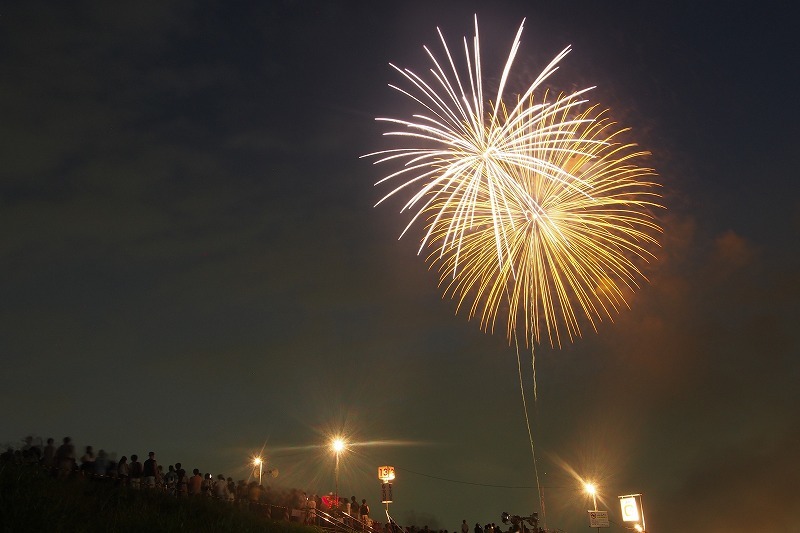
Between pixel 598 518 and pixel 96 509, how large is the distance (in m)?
27.3

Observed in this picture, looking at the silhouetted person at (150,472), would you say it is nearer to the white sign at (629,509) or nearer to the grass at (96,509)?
the grass at (96,509)

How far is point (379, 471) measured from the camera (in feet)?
151

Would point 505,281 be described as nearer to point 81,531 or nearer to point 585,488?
point 81,531

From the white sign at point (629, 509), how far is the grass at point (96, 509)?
22.4 meters

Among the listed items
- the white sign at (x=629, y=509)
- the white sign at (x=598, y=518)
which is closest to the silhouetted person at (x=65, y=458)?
the white sign at (x=598, y=518)

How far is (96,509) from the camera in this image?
932 inches

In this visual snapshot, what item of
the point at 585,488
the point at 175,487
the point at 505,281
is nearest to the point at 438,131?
the point at 505,281

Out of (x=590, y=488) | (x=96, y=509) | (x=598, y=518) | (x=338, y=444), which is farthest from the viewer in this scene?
(x=590, y=488)

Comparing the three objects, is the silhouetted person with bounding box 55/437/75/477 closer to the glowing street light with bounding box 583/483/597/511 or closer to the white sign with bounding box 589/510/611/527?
the white sign with bounding box 589/510/611/527

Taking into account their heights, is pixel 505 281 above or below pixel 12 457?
above

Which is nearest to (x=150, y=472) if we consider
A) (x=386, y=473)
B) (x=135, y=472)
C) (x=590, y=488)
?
(x=135, y=472)

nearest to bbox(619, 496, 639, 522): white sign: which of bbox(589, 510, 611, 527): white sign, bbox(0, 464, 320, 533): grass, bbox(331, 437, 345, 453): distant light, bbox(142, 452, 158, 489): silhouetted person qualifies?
bbox(589, 510, 611, 527): white sign

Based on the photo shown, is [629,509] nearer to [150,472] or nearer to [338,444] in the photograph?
[338,444]

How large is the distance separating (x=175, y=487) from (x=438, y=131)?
1470cm
